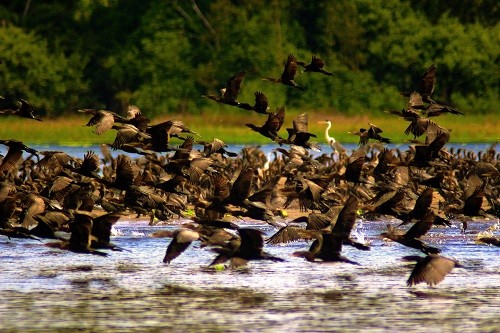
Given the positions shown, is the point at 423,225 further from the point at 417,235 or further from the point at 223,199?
the point at 223,199

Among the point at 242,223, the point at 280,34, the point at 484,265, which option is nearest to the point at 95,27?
the point at 280,34

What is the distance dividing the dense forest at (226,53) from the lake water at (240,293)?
121 feet

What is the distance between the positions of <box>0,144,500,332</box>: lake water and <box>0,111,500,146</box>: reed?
95.5 feet

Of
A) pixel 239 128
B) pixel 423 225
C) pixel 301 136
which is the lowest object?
pixel 423 225

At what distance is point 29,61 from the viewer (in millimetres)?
55531

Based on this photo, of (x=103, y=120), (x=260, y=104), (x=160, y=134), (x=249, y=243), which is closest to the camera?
(x=160, y=134)

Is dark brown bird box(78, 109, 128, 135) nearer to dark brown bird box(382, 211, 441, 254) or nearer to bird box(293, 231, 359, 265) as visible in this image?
bird box(293, 231, 359, 265)

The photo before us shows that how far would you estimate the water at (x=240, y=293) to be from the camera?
1295 centimetres

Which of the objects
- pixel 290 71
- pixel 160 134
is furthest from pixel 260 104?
pixel 160 134

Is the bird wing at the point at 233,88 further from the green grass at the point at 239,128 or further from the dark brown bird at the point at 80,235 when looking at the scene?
the green grass at the point at 239,128

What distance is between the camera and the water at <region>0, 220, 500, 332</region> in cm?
1295

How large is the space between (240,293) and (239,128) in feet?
119

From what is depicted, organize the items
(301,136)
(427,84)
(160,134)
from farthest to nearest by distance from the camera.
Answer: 1. (427,84)
2. (301,136)
3. (160,134)

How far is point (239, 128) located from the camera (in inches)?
2004
